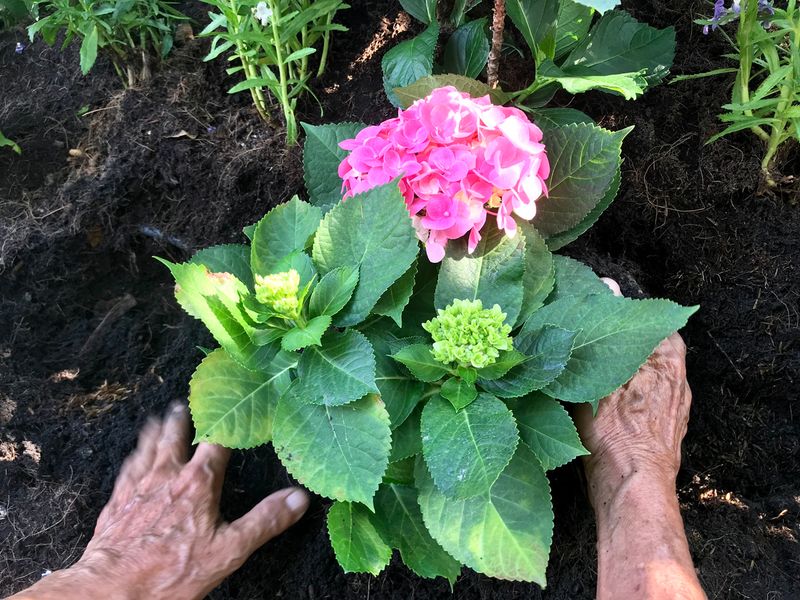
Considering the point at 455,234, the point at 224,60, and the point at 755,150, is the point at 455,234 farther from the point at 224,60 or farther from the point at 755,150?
the point at 224,60

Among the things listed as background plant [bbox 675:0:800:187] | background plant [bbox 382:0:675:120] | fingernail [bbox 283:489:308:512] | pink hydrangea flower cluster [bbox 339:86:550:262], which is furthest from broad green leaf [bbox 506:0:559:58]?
fingernail [bbox 283:489:308:512]

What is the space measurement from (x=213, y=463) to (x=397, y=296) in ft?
2.51

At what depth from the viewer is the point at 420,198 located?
106 cm

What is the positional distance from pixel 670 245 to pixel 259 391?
112 cm

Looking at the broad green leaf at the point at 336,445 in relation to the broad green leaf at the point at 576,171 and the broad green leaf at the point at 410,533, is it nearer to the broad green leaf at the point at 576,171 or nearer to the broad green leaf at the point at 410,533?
the broad green leaf at the point at 410,533

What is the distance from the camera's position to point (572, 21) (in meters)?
1.46

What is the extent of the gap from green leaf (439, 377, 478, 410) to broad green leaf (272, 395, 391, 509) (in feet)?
0.36

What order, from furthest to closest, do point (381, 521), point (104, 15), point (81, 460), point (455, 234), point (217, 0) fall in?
point (104, 15) → point (81, 460) → point (217, 0) → point (381, 521) → point (455, 234)

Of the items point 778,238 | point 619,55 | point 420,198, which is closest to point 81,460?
point 420,198

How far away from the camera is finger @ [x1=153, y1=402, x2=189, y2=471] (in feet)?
5.18

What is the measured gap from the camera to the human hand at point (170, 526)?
54.4 inches

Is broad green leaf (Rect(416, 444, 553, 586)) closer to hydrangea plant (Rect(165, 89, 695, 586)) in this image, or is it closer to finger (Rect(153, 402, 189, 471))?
hydrangea plant (Rect(165, 89, 695, 586))

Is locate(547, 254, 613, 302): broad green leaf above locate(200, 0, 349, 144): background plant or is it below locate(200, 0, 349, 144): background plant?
below

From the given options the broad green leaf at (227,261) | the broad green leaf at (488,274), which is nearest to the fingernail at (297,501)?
the broad green leaf at (227,261)
